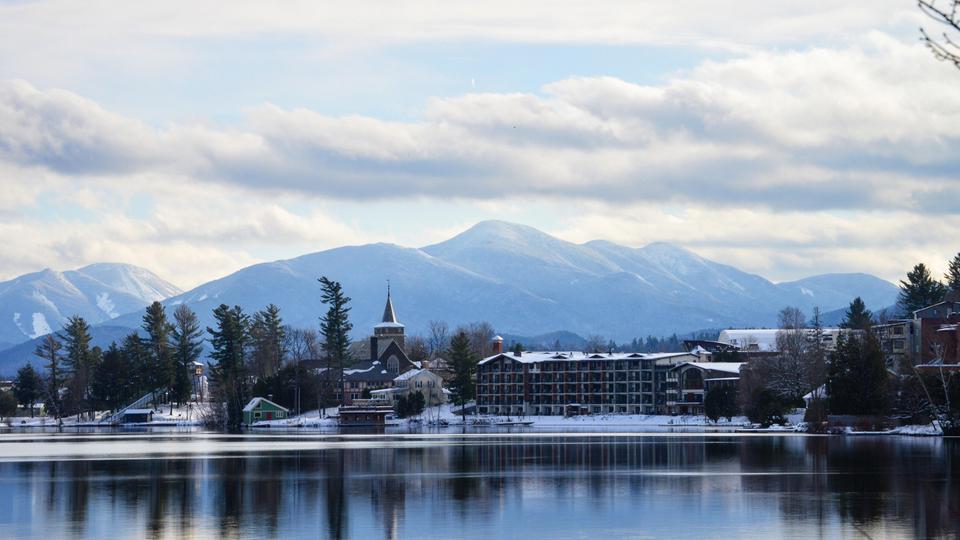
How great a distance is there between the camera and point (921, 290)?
589 ft

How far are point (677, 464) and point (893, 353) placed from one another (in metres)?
103

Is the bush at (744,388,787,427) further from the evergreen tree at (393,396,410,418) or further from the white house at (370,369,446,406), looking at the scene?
the white house at (370,369,446,406)

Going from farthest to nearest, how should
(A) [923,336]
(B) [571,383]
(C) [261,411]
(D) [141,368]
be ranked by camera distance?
(D) [141,368] < (B) [571,383] < (C) [261,411] < (A) [923,336]

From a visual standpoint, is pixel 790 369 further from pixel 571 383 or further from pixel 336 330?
pixel 336 330

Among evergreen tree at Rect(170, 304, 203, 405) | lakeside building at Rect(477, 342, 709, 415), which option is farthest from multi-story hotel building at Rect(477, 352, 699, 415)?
evergreen tree at Rect(170, 304, 203, 405)

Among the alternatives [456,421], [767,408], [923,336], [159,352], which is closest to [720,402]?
[767,408]

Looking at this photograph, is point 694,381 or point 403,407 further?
point 403,407

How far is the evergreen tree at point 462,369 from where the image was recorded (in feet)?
599

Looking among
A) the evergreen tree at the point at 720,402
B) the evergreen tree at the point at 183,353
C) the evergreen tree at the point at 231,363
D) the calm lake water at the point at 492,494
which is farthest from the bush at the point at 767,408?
the evergreen tree at the point at 183,353

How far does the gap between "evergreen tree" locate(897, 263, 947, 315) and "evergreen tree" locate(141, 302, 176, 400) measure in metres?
102

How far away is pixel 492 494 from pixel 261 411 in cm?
13750

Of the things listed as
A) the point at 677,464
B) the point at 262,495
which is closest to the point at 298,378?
the point at 677,464

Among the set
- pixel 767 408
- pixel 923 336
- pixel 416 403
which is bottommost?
pixel 767 408

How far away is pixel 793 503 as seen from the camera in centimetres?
4481
